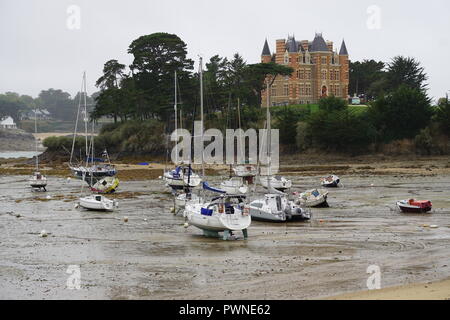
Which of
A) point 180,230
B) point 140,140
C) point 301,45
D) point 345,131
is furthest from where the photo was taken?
point 301,45

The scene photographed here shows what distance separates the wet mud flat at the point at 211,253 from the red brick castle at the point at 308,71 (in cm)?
7017

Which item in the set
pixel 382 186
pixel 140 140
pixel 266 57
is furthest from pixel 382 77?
pixel 382 186

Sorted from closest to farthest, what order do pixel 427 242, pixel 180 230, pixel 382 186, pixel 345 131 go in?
pixel 427 242 → pixel 180 230 → pixel 382 186 → pixel 345 131

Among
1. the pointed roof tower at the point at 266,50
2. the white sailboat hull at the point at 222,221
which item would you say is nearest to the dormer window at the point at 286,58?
the pointed roof tower at the point at 266,50

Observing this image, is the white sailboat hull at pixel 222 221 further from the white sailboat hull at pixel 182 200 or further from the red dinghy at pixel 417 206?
the red dinghy at pixel 417 206

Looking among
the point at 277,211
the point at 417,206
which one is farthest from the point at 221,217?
the point at 417,206

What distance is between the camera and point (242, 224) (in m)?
34.8

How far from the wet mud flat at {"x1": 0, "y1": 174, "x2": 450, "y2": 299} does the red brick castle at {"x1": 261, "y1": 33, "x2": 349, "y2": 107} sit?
70174 millimetres

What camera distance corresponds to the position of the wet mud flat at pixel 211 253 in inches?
999

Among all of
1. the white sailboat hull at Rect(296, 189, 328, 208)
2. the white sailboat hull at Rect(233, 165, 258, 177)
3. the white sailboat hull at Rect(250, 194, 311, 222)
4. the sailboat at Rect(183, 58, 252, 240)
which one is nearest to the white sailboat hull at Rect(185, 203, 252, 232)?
the sailboat at Rect(183, 58, 252, 240)

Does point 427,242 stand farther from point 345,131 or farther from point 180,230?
point 345,131

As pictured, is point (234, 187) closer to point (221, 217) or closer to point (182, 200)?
point (182, 200)

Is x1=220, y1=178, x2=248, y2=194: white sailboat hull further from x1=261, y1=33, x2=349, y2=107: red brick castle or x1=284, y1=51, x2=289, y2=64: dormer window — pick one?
x1=284, y1=51, x2=289, y2=64: dormer window

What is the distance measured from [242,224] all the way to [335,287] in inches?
412
